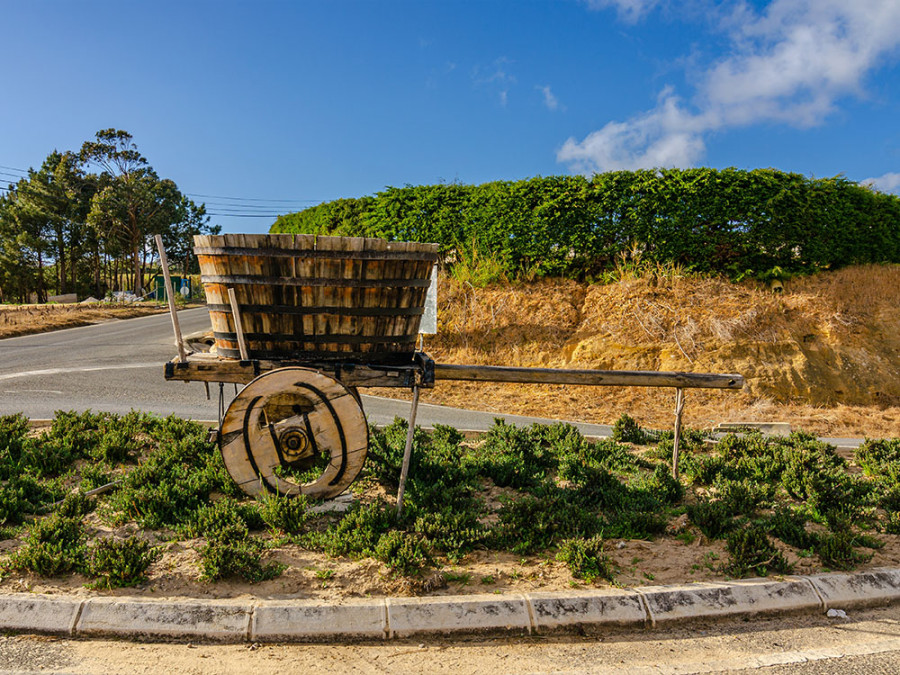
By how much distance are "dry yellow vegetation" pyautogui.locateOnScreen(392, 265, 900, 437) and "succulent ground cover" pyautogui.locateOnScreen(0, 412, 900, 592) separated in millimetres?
5208

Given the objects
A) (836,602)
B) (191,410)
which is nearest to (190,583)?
(836,602)

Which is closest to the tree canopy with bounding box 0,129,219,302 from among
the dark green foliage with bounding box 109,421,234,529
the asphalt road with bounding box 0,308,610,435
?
the asphalt road with bounding box 0,308,610,435

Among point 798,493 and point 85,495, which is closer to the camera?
point 85,495

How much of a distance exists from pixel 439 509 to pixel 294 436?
1.21 meters

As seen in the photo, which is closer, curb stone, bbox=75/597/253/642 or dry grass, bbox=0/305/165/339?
curb stone, bbox=75/597/253/642

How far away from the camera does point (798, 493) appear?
Answer: 204 inches

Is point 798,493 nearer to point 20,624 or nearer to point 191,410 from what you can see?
point 20,624

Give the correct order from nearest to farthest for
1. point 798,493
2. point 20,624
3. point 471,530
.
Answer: point 20,624 → point 471,530 → point 798,493

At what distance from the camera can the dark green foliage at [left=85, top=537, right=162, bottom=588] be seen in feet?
11.4

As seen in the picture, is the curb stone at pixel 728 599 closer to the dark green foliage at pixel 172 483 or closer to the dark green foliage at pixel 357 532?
the dark green foliage at pixel 357 532

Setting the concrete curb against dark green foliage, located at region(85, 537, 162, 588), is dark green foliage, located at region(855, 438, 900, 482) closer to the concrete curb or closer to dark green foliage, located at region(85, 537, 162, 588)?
the concrete curb

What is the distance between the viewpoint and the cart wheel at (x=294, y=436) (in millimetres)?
4242

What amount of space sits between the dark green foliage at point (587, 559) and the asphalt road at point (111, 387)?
4.88m

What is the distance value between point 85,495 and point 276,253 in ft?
8.35
